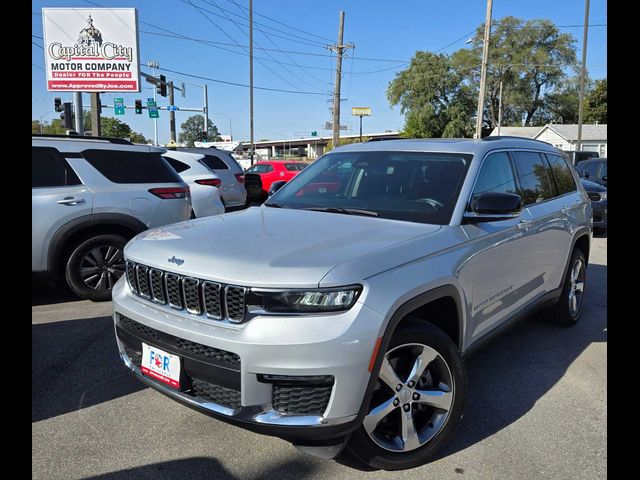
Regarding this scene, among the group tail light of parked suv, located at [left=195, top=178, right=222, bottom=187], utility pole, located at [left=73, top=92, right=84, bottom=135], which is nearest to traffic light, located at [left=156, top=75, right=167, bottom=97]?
utility pole, located at [left=73, top=92, right=84, bottom=135]

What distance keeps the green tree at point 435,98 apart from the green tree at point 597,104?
53.3ft

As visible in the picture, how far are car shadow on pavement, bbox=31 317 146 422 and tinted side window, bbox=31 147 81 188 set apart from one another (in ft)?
5.14

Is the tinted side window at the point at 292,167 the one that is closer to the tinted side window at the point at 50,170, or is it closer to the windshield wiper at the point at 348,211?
the tinted side window at the point at 50,170

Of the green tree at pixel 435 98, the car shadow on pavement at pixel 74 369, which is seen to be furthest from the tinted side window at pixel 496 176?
the green tree at pixel 435 98

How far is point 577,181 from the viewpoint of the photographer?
5422 mm

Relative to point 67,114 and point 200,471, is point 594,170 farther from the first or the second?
point 67,114

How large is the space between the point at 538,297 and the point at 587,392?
2.84 feet

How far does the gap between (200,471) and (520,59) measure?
67.6 metres

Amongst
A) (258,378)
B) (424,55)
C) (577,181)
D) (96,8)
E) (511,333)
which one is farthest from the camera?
(424,55)

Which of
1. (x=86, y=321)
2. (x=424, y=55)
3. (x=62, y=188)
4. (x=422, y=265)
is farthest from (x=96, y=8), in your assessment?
(x=424, y=55)

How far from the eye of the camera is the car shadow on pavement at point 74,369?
345 centimetres

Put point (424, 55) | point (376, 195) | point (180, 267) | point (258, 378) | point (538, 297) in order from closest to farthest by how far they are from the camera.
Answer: point (258, 378) → point (180, 267) → point (376, 195) → point (538, 297) → point (424, 55)

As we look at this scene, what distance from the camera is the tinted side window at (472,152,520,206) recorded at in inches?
139
